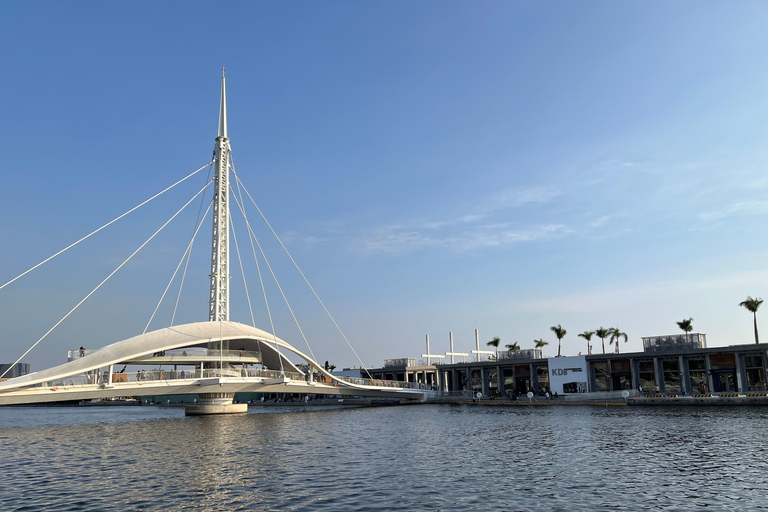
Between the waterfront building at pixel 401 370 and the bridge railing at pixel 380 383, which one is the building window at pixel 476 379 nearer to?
the waterfront building at pixel 401 370

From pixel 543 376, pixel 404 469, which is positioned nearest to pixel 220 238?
pixel 543 376

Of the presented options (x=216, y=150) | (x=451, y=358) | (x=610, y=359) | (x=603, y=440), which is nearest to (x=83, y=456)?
(x=603, y=440)

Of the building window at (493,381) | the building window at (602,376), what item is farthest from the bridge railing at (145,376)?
the building window at (493,381)

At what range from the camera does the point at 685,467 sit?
24.6m

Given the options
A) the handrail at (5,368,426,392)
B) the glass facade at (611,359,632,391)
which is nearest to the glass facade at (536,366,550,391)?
the glass facade at (611,359,632,391)

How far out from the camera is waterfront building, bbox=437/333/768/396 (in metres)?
75.8

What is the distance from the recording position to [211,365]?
77562mm

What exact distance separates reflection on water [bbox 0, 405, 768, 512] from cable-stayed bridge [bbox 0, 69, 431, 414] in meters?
11.9

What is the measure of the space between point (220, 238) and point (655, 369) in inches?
2522

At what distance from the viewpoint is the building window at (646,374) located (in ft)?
286

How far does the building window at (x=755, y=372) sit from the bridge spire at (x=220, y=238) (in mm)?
70572

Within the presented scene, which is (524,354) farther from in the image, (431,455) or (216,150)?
(431,455)

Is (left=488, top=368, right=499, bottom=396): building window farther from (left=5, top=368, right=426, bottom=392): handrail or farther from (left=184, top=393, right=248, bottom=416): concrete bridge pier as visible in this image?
(left=184, top=393, right=248, bottom=416): concrete bridge pier

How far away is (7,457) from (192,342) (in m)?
35.3
